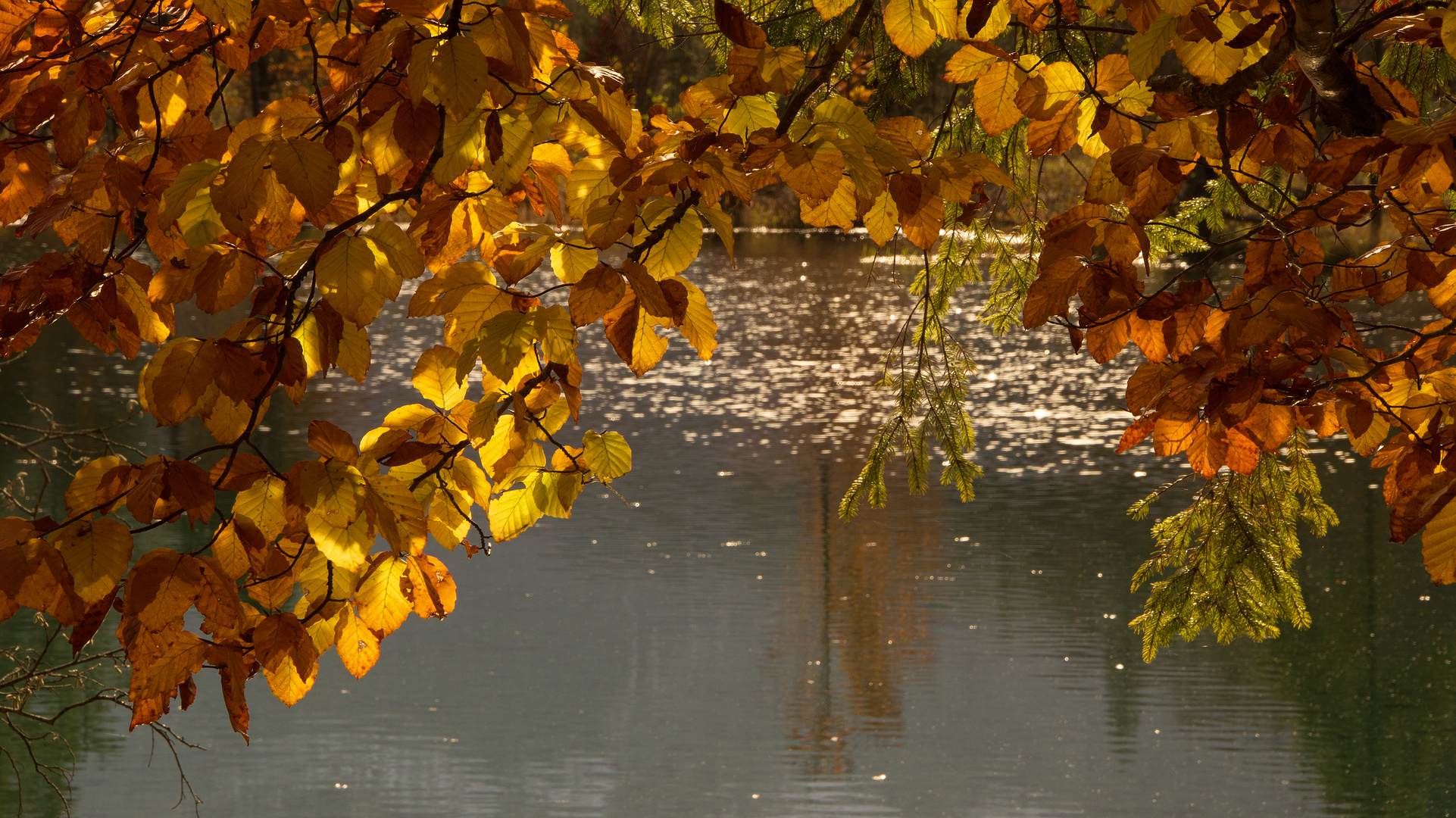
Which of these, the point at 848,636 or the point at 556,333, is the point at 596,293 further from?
the point at 848,636

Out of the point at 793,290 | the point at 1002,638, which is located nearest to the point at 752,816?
the point at 1002,638

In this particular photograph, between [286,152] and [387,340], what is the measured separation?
18604 millimetres

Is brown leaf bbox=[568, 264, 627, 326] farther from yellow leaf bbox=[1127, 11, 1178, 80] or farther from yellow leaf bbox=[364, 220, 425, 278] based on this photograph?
yellow leaf bbox=[1127, 11, 1178, 80]

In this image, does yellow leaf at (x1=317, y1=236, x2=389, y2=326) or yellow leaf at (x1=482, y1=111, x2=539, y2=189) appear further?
yellow leaf at (x1=482, y1=111, x2=539, y2=189)

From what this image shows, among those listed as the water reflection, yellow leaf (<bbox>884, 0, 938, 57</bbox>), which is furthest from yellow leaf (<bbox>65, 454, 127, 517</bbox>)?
the water reflection

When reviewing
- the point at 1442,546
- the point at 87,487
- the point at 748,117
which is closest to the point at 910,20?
the point at 748,117

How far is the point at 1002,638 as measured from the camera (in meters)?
8.69

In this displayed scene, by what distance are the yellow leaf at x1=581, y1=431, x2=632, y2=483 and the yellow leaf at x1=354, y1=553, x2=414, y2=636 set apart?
0.40 metres

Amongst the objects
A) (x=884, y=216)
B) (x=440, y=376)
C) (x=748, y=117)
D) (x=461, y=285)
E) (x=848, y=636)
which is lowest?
(x=848, y=636)

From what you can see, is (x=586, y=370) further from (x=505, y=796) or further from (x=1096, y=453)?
(x=505, y=796)

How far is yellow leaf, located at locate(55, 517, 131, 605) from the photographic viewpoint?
69.5 inches

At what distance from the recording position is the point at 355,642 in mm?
2215

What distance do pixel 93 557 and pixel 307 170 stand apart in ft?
1.89

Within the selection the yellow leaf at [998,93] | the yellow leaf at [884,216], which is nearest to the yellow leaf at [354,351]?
the yellow leaf at [884,216]
